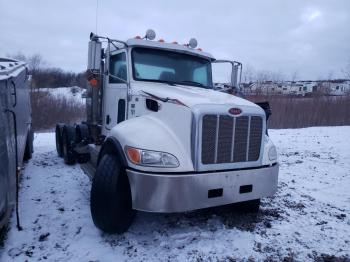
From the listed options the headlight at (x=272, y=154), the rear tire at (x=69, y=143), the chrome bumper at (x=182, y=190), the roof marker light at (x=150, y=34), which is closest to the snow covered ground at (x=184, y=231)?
the chrome bumper at (x=182, y=190)

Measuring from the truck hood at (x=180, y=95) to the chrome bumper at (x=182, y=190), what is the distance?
0.86 m

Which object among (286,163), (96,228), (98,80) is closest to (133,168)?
(96,228)

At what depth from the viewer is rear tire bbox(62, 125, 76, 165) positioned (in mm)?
7223

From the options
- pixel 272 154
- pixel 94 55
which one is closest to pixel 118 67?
pixel 94 55

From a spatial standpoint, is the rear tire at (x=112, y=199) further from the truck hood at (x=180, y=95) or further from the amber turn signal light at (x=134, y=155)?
the truck hood at (x=180, y=95)

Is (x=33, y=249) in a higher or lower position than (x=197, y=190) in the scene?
lower

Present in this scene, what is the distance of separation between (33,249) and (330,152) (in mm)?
9736

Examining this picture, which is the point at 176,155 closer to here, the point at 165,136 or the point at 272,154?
the point at 165,136

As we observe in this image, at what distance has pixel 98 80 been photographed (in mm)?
6016

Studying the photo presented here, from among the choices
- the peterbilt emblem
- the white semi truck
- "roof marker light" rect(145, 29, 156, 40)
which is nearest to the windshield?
the white semi truck

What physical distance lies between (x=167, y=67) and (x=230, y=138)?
1.89 m

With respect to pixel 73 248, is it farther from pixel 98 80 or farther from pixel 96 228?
pixel 98 80

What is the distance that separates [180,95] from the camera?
13.4ft

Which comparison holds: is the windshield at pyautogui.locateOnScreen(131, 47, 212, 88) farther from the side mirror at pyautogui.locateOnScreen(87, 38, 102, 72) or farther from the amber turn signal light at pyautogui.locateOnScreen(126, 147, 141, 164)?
the amber turn signal light at pyautogui.locateOnScreen(126, 147, 141, 164)
